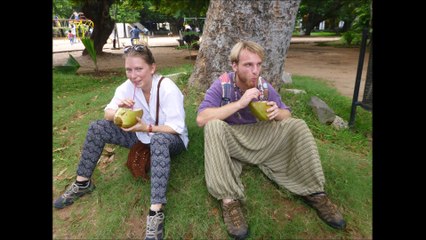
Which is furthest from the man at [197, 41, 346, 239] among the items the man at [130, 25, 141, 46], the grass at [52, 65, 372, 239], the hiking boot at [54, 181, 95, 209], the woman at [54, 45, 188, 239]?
the hiking boot at [54, 181, 95, 209]

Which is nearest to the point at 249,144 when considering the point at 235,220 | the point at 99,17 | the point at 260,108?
the point at 260,108

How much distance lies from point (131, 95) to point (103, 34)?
10048 millimetres

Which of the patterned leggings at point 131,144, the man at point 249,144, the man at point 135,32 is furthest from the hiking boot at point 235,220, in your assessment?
the man at point 135,32

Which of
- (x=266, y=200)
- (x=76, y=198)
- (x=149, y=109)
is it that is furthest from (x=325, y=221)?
(x=76, y=198)

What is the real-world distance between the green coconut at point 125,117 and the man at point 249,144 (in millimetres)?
461

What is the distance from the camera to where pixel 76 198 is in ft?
8.52

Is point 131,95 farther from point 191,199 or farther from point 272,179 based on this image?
point 272,179

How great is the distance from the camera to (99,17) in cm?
1139

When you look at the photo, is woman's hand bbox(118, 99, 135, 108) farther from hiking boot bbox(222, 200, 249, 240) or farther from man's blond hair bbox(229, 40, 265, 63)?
hiking boot bbox(222, 200, 249, 240)

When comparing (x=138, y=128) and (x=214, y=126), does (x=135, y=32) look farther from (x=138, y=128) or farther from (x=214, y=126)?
(x=214, y=126)

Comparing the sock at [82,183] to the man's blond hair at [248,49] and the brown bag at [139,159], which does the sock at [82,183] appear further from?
the man's blond hair at [248,49]

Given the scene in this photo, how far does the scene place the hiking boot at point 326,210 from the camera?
2303 mm

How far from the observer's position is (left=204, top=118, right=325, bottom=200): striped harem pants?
89.3 inches
